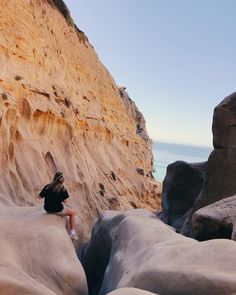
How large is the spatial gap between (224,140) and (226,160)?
43 centimetres

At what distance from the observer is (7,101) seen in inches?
451

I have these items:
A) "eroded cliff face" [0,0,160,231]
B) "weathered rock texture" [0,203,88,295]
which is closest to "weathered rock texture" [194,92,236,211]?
"weathered rock texture" [0,203,88,295]

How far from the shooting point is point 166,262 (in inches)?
188

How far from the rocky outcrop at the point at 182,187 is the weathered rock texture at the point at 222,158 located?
6.66 ft

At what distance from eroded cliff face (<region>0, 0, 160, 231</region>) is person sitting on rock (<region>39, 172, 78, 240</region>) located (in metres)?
2.14

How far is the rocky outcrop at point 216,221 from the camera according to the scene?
668 centimetres

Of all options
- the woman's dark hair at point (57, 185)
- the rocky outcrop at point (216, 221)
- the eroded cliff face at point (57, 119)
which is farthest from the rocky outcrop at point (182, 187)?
the woman's dark hair at point (57, 185)

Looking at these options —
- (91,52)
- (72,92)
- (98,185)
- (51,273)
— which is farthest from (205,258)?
(91,52)

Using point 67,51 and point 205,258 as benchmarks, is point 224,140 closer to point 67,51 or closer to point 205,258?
point 205,258

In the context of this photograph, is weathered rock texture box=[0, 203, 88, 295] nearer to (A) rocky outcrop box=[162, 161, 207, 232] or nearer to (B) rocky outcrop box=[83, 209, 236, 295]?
(B) rocky outcrop box=[83, 209, 236, 295]

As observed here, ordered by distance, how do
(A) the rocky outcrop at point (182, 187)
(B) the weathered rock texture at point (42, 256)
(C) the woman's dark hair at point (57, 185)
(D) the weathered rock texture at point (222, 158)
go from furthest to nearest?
(A) the rocky outcrop at point (182, 187) → (D) the weathered rock texture at point (222, 158) → (C) the woman's dark hair at point (57, 185) → (B) the weathered rock texture at point (42, 256)

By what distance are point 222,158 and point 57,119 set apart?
6.64 meters

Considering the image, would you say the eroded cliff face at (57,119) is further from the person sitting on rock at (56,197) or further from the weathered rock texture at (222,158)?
the weathered rock texture at (222,158)

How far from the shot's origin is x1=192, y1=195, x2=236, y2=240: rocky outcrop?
263 inches
